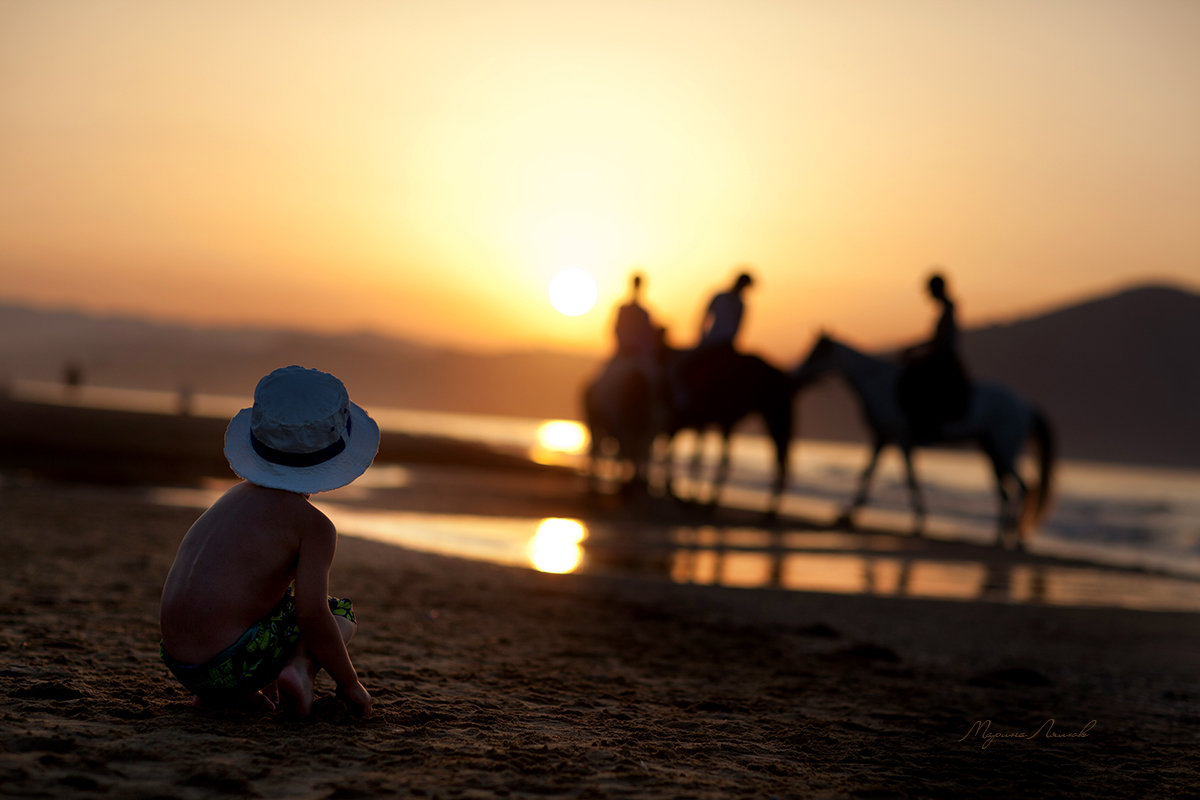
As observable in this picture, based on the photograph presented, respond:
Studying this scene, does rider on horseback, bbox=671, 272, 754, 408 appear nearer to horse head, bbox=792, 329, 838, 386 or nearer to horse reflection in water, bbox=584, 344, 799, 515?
horse reflection in water, bbox=584, 344, 799, 515

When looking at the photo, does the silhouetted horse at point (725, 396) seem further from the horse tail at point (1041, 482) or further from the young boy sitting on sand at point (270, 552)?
the young boy sitting on sand at point (270, 552)

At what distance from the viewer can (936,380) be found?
14172 millimetres

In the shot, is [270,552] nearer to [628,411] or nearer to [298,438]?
[298,438]

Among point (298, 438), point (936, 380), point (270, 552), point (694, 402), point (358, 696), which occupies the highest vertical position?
point (936, 380)

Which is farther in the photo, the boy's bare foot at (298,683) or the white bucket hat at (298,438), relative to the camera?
the boy's bare foot at (298,683)

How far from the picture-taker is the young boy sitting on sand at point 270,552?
10.7ft

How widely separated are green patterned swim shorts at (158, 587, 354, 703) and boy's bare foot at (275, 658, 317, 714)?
0.12 ft

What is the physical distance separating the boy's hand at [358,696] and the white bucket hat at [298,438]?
77 centimetres

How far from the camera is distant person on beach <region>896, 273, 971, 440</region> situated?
544 inches

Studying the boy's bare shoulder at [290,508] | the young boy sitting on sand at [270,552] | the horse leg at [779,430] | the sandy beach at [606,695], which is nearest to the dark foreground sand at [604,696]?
the sandy beach at [606,695]

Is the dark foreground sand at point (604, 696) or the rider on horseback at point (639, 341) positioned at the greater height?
the rider on horseback at point (639, 341)

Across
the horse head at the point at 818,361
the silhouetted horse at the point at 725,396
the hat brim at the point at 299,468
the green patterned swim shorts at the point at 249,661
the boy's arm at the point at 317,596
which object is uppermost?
the horse head at the point at 818,361

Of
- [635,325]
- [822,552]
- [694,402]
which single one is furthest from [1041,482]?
[635,325]

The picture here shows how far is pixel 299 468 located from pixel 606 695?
192 cm
